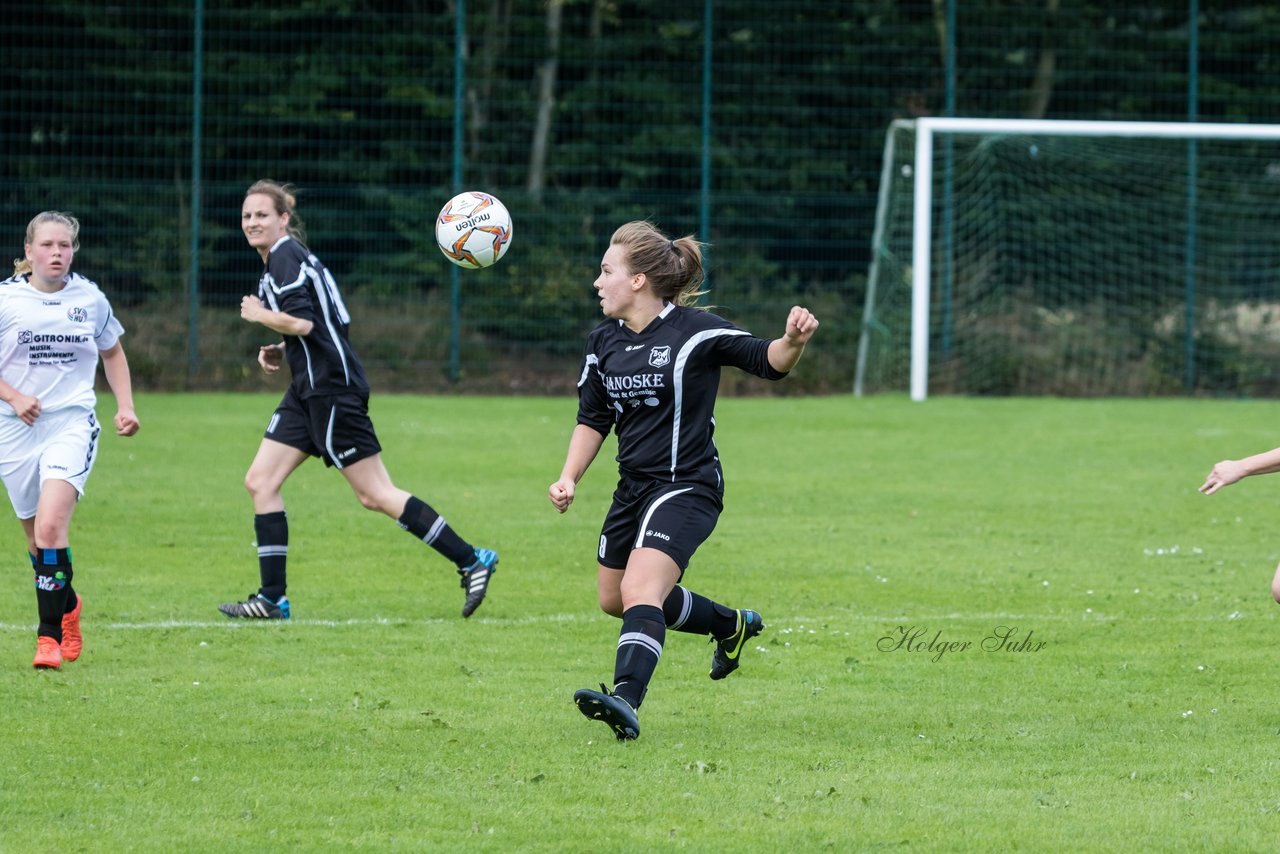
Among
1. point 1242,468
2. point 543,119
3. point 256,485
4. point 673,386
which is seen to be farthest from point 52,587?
point 543,119

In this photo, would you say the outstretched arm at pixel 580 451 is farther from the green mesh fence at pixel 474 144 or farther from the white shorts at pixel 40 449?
the green mesh fence at pixel 474 144

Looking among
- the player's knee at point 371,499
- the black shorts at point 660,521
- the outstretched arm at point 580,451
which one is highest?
the outstretched arm at point 580,451

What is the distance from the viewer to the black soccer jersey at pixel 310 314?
8156 millimetres

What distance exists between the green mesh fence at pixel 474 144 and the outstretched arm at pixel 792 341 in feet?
50.6

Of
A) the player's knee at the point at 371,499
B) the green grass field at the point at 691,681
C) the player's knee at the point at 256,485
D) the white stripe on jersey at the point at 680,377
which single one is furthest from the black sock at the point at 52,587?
the white stripe on jersey at the point at 680,377

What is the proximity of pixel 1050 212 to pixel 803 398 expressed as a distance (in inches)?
170

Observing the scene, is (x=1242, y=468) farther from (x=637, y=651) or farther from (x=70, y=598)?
(x=70, y=598)

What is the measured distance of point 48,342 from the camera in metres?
7.15

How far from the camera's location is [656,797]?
4.99 m

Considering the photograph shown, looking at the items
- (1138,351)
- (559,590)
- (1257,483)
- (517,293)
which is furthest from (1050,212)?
(559,590)

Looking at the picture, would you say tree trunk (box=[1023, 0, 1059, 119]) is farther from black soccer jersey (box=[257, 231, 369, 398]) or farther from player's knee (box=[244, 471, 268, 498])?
player's knee (box=[244, 471, 268, 498])

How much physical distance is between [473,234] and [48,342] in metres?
1.90

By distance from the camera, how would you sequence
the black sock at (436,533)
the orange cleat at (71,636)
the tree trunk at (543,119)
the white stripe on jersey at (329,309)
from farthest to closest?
the tree trunk at (543,119) → the black sock at (436,533) → the white stripe on jersey at (329,309) → the orange cleat at (71,636)

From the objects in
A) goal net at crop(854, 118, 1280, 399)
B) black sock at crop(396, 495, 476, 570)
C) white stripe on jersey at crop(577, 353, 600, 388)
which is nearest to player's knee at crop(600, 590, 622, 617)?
white stripe on jersey at crop(577, 353, 600, 388)
